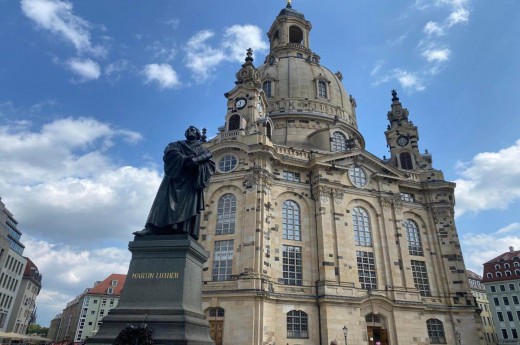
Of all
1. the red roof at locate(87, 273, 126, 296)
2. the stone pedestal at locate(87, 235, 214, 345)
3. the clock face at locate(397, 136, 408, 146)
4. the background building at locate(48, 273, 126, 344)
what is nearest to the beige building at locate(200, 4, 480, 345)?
the clock face at locate(397, 136, 408, 146)

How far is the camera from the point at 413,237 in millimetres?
37250

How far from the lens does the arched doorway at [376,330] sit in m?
29.8

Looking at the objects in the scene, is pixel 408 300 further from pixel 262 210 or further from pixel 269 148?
pixel 269 148

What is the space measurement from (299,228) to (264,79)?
24796 millimetres

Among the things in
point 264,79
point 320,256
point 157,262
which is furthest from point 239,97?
point 157,262

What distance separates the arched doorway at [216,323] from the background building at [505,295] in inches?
2177

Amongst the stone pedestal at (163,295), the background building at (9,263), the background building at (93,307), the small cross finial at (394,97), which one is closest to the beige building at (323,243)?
the small cross finial at (394,97)

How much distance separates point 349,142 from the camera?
3956 cm

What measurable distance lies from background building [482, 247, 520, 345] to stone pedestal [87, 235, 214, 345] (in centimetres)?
6812

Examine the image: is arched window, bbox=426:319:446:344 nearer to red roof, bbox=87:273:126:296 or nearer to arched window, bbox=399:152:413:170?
arched window, bbox=399:152:413:170

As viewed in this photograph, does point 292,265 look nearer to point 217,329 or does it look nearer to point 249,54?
point 217,329

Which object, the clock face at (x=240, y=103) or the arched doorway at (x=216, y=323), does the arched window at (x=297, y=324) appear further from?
the clock face at (x=240, y=103)

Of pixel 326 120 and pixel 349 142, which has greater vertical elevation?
pixel 326 120

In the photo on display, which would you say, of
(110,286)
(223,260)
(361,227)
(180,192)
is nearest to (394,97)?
(361,227)
